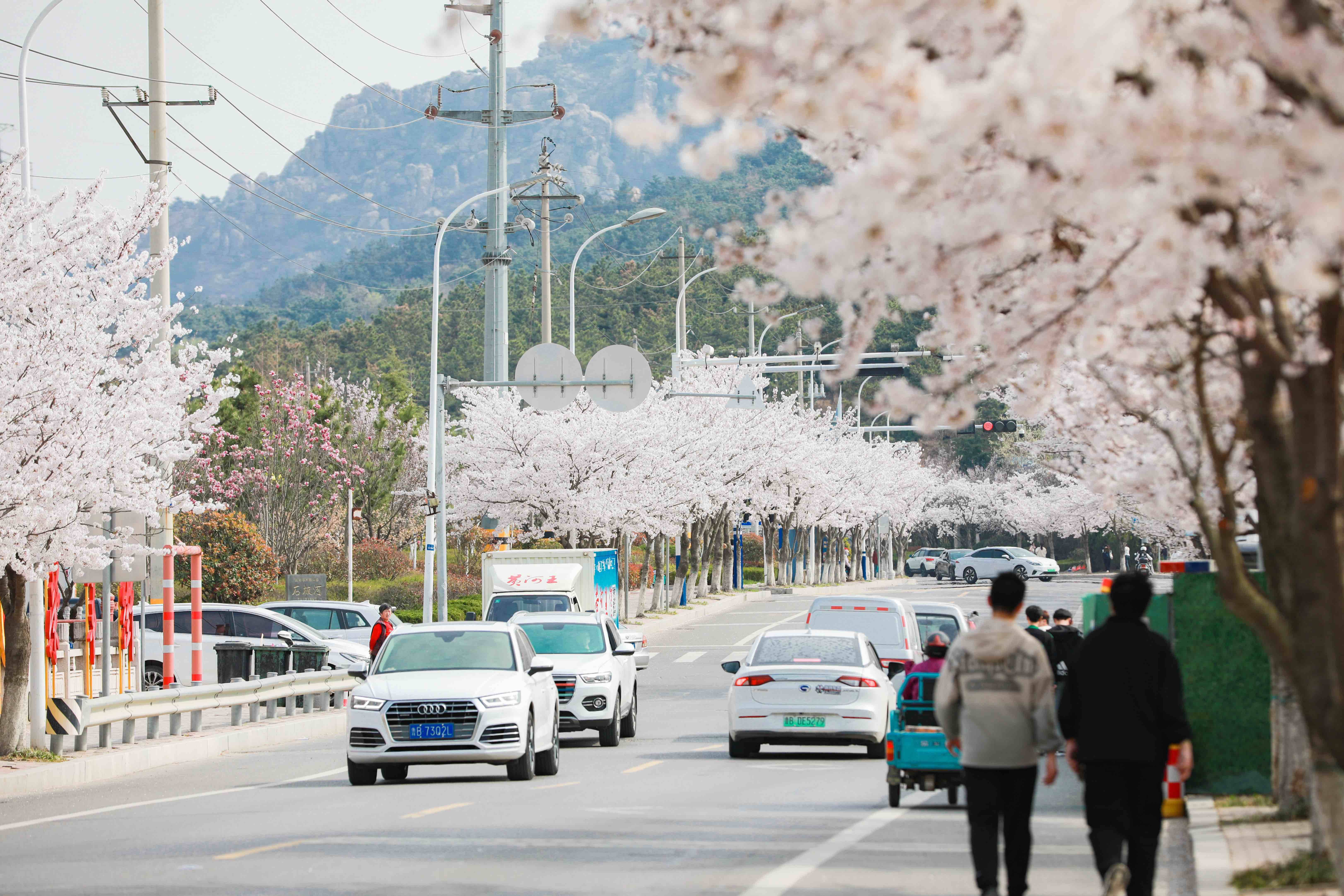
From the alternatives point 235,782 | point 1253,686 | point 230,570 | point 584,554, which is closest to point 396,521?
point 230,570

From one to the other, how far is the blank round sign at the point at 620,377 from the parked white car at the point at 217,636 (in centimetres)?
859

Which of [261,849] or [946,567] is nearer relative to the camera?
[261,849]

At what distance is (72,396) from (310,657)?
1069cm

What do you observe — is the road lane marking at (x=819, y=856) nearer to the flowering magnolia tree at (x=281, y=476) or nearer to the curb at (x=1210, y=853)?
the curb at (x=1210, y=853)

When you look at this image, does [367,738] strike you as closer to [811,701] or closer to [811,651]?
[811,701]

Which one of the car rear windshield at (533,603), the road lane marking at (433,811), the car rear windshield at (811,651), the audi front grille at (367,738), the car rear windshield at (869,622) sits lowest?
the road lane marking at (433,811)

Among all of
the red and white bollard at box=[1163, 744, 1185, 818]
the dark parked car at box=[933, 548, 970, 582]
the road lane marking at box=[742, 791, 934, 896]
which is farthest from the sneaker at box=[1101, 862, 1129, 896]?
the dark parked car at box=[933, 548, 970, 582]

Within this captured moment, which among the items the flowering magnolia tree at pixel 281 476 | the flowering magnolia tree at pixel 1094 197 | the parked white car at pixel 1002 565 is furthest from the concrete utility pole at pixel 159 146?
the parked white car at pixel 1002 565

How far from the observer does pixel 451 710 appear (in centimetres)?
1688

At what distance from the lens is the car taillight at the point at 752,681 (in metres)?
19.1

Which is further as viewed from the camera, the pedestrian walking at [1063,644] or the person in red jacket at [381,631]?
the person in red jacket at [381,631]

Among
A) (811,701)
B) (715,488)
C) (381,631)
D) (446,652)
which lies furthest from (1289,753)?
(715,488)

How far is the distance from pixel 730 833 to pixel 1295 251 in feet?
24.0

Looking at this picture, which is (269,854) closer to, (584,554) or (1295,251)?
(1295,251)
